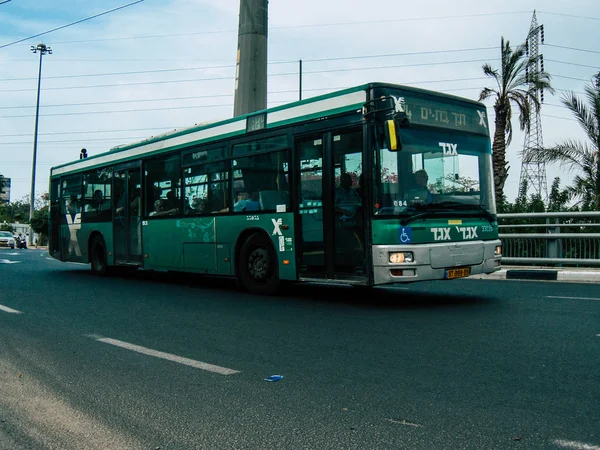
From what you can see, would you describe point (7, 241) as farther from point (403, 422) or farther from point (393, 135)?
point (403, 422)

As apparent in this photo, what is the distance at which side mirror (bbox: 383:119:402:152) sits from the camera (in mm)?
8664

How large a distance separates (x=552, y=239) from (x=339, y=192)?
7.06m

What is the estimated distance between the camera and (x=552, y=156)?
2141cm

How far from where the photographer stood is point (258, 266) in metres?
11.4

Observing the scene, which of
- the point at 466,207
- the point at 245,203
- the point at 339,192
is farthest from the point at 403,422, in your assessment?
the point at 245,203

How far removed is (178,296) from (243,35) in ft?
36.3

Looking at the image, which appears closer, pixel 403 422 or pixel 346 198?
pixel 403 422

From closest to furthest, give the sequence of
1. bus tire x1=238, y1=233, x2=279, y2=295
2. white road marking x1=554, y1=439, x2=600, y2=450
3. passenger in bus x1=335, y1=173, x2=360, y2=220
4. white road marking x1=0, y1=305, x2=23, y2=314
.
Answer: white road marking x1=554, y1=439, x2=600, y2=450 < white road marking x1=0, y1=305, x2=23, y2=314 < passenger in bus x1=335, y1=173, x2=360, y2=220 < bus tire x1=238, y1=233, x2=279, y2=295

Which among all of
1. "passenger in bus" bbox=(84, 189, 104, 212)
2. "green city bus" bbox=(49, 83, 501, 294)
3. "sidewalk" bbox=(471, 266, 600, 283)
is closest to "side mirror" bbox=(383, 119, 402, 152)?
"green city bus" bbox=(49, 83, 501, 294)

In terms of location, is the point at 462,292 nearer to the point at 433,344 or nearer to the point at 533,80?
the point at 433,344

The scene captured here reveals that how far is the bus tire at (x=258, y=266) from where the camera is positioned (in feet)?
36.4

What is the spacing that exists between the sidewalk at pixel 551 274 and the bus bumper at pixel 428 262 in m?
4.54

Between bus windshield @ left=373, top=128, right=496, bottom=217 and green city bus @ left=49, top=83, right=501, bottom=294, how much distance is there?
0.7 inches

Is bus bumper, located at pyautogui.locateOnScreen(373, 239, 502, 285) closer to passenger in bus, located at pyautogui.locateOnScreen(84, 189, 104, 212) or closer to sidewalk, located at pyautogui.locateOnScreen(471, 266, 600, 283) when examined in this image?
sidewalk, located at pyautogui.locateOnScreen(471, 266, 600, 283)
